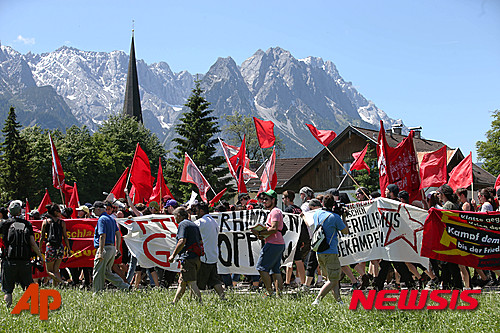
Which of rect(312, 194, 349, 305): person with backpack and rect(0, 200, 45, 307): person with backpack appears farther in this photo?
rect(0, 200, 45, 307): person with backpack

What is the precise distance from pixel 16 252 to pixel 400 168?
26.9ft

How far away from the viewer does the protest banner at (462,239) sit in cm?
1064

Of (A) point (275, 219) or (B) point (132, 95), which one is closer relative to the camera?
(A) point (275, 219)

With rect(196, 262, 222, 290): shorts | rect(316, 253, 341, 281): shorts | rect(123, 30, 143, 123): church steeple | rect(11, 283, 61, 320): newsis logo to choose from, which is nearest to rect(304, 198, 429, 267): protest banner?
rect(316, 253, 341, 281): shorts

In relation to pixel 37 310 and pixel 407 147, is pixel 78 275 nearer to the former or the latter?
pixel 37 310

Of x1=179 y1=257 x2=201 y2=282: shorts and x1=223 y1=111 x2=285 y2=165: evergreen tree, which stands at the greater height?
x1=223 y1=111 x2=285 y2=165: evergreen tree

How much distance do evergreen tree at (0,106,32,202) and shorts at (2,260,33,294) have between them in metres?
47.8

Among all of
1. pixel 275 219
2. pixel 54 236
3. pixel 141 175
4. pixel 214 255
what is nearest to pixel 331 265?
pixel 275 219

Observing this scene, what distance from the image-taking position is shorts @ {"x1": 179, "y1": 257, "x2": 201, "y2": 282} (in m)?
9.75

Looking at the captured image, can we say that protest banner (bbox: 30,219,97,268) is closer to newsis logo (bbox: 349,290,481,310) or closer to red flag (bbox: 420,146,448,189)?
newsis logo (bbox: 349,290,481,310)

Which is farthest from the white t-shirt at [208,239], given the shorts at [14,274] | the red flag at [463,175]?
the red flag at [463,175]

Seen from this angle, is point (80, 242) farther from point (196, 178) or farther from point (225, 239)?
point (196, 178)

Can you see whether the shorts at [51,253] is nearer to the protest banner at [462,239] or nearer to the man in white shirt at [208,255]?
the man in white shirt at [208,255]

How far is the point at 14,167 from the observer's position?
180ft
